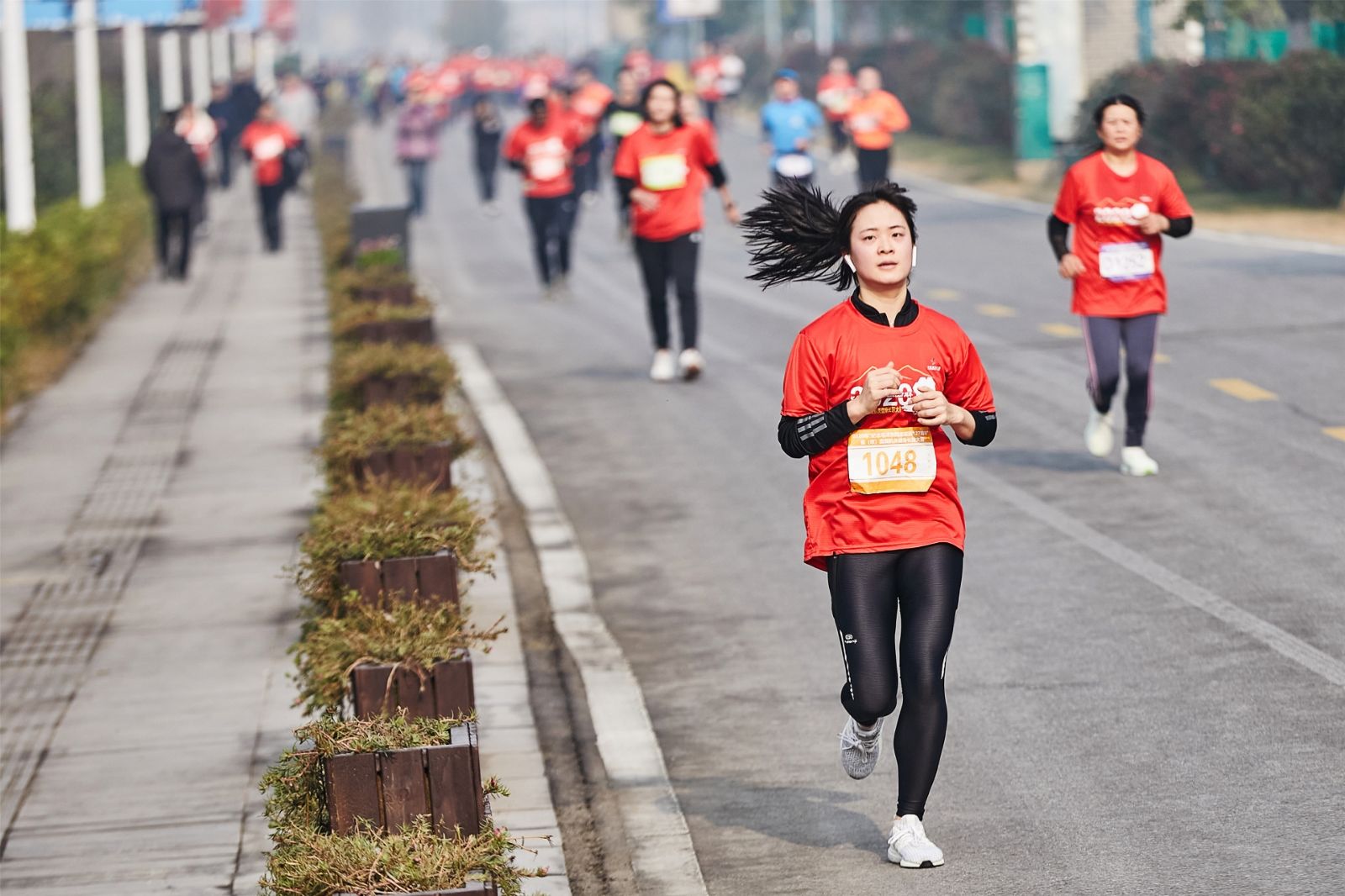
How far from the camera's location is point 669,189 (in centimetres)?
1525

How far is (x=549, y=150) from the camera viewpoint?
21406 millimetres

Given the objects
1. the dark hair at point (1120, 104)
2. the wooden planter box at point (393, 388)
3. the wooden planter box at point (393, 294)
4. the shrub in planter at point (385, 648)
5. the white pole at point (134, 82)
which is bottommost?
the shrub in planter at point (385, 648)

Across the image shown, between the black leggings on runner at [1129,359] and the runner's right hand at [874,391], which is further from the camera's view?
the black leggings on runner at [1129,359]

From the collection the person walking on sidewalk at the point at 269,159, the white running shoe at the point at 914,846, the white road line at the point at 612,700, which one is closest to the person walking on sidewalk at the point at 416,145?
the person walking on sidewalk at the point at 269,159

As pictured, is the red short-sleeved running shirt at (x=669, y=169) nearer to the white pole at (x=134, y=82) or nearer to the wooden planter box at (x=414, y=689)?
the wooden planter box at (x=414, y=689)

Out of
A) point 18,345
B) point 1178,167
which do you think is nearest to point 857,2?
point 1178,167

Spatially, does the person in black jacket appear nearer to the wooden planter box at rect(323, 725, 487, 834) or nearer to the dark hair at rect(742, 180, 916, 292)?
the dark hair at rect(742, 180, 916, 292)

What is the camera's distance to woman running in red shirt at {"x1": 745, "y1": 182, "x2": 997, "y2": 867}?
6.08 metres

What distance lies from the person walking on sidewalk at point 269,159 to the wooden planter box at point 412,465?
19561 millimetres

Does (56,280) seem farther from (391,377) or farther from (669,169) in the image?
(391,377)

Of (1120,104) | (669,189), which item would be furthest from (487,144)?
(1120,104)

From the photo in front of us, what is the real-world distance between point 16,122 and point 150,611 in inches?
513

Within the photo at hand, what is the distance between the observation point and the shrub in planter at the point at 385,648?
6.66 metres

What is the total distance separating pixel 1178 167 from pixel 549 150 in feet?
47.9
